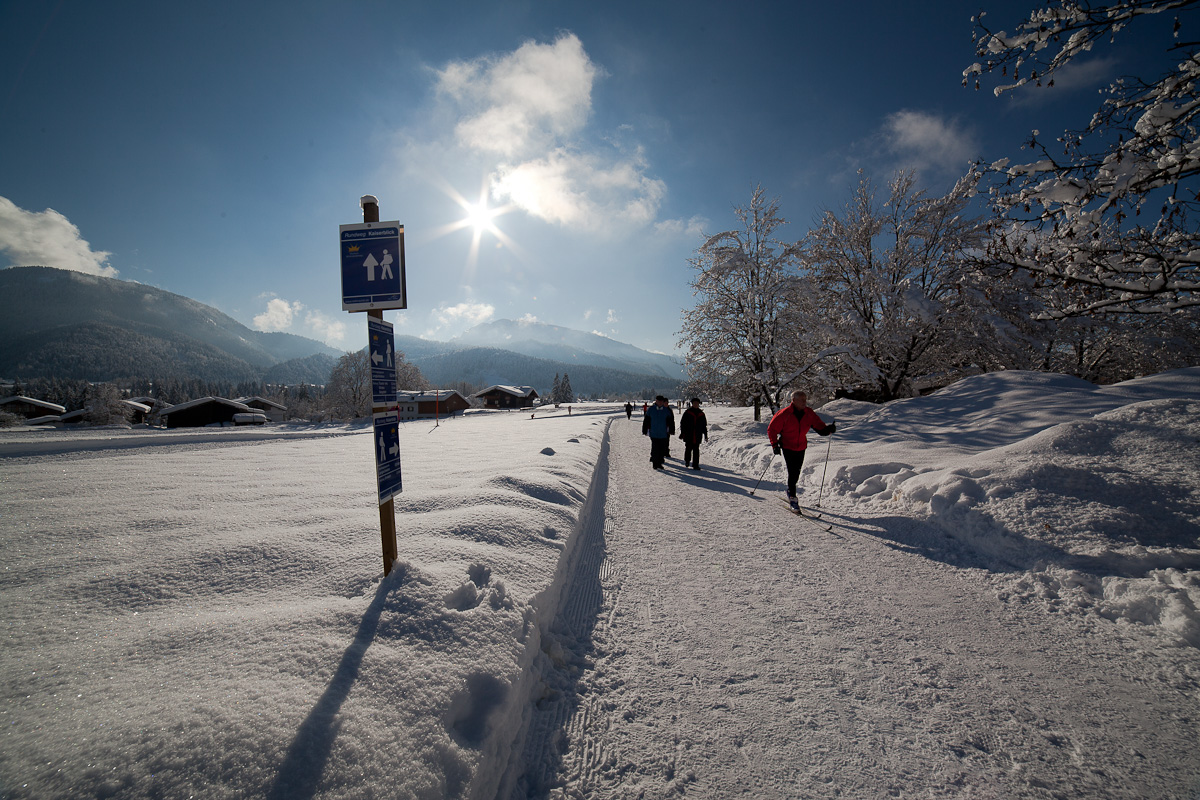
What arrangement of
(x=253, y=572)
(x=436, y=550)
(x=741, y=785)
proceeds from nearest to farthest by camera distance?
(x=741, y=785)
(x=253, y=572)
(x=436, y=550)

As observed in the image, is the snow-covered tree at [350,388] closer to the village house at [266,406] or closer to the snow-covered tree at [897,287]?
Result: the village house at [266,406]

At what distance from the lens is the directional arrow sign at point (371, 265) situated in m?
3.19

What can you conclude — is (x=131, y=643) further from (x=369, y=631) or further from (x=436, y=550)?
(x=436, y=550)

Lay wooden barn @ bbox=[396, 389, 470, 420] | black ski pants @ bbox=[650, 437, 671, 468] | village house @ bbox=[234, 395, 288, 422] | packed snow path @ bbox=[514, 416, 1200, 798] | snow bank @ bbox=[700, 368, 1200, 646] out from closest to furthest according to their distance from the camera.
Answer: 1. packed snow path @ bbox=[514, 416, 1200, 798]
2. snow bank @ bbox=[700, 368, 1200, 646]
3. black ski pants @ bbox=[650, 437, 671, 468]
4. wooden barn @ bbox=[396, 389, 470, 420]
5. village house @ bbox=[234, 395, 288, 422]

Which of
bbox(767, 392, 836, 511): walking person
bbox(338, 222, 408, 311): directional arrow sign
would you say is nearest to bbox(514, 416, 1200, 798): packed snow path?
bbox(767, 392, 836, 511): walking person

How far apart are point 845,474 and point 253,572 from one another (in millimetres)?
8524

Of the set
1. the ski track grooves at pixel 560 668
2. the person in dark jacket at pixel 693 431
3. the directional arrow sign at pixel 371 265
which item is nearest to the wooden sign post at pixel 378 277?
the directional arrow sign at pixel 371 265

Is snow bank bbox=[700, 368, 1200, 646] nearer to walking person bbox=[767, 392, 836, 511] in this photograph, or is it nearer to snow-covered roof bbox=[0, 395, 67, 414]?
walking person bbox=[767, 392, 836, 511]

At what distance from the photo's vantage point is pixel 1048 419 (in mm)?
7867

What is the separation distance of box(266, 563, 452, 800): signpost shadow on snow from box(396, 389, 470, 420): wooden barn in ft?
156

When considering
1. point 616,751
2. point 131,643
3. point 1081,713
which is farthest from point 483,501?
point 1081,713

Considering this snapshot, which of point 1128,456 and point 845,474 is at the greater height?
point 1128,456

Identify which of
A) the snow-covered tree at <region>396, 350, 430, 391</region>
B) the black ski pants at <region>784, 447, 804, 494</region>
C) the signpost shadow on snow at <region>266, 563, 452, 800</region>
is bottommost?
the signpost shadow on snow at <region>266, 563, 452, 800</region>

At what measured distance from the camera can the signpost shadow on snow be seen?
161 cm
